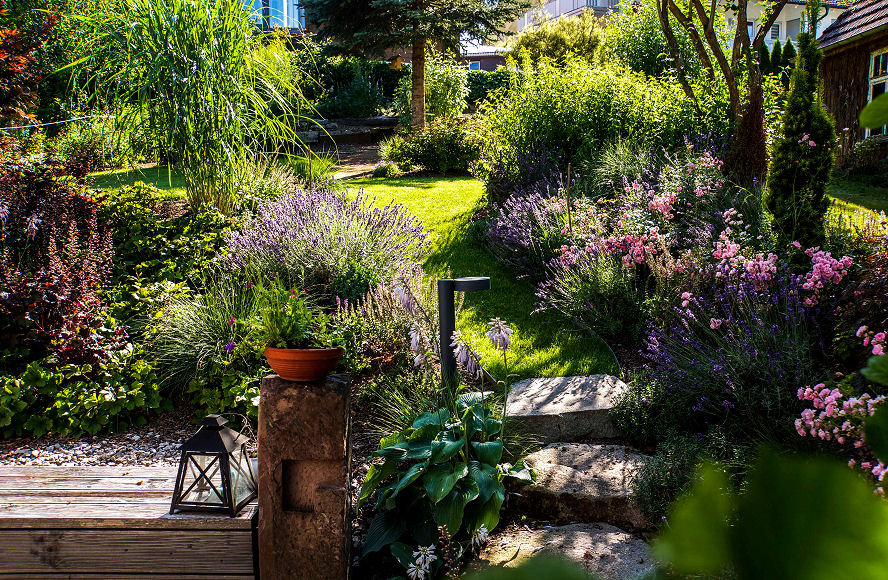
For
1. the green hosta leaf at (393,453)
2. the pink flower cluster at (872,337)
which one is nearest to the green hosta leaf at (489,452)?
the green hosta leaf at (393,453)

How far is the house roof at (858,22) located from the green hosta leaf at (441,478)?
477 inches

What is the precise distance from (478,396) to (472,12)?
1197 centimetres

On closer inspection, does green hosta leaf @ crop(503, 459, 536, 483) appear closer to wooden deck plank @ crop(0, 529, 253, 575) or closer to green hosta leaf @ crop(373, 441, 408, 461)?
green hosta leaf @ crop(373, 441, 408, 461)

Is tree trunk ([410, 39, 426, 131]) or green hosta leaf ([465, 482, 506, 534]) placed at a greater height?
tree trunk ([410, 39, 426, 131])

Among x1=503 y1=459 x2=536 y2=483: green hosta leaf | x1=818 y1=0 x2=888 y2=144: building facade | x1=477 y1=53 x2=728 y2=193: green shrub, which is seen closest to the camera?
x1=503 y1=459 x2=536 y2=483: green hosta leaf

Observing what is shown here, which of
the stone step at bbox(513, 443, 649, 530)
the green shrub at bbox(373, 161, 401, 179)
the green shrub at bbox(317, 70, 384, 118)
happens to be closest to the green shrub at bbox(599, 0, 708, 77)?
the green shrub at bbox(373, 161, 401, 179)

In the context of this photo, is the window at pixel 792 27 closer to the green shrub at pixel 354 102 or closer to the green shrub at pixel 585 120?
the green shrub at pixel 354 102

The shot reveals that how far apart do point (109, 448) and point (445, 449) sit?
240cm

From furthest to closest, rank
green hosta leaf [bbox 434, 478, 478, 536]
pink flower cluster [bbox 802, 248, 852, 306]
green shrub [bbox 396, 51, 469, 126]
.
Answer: green shrub [bbox 396, 51, 469, 126], pink flower cluster [bbox 802, 248, 852, 306], green hosta leaf [bbox 434, 478, 478, 536]

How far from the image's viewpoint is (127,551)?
304cm

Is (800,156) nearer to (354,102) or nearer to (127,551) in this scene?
(127,551)

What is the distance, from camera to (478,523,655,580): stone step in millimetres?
3025

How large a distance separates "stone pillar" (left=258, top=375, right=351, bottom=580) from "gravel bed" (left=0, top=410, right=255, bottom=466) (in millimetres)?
1063

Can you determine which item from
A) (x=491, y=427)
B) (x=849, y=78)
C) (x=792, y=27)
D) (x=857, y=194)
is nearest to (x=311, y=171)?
(x=491, y=427)
